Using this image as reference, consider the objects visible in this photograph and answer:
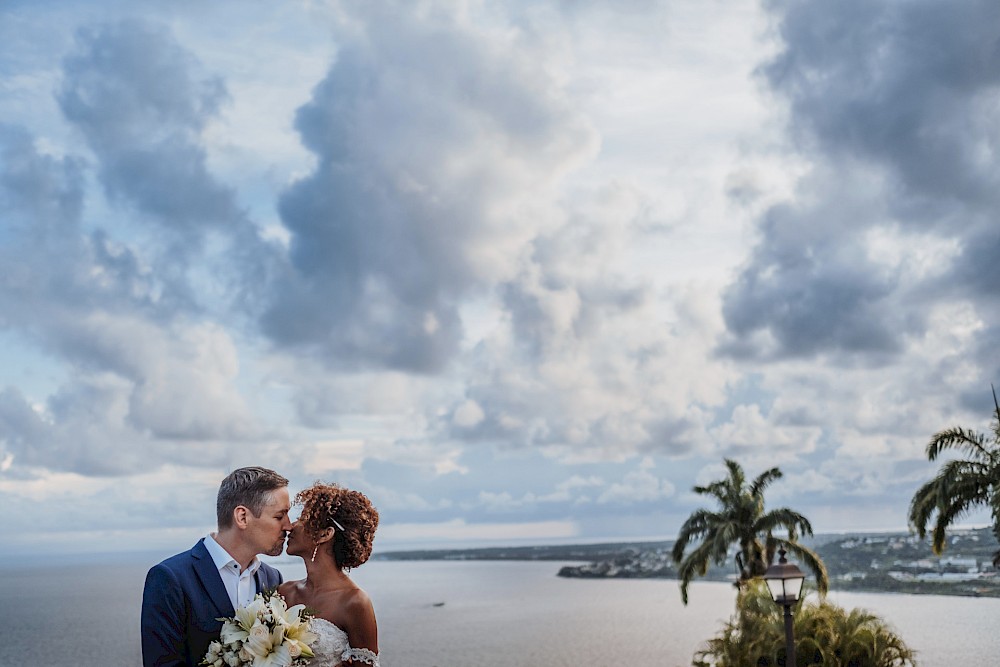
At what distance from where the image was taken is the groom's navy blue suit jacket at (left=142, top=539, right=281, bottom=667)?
4.62 m

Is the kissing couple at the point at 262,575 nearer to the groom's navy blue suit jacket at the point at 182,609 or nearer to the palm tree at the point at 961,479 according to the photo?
the groom's navy blue suit jacket at the point at 182,609

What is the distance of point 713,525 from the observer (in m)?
27.0

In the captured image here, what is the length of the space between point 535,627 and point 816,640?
246 feet

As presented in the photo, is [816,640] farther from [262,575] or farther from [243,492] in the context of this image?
[243,492]

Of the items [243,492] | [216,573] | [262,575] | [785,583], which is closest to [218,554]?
[216,573]

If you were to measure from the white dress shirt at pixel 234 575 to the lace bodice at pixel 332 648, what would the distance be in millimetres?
382

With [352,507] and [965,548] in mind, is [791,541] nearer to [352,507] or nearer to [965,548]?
[352,507]

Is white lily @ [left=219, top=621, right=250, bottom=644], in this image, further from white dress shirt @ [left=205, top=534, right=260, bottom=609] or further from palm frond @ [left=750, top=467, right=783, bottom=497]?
palm frond @ [left=750, top=467, right=783, bottom=497]

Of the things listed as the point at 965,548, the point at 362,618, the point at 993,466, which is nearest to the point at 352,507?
the point at 362,618

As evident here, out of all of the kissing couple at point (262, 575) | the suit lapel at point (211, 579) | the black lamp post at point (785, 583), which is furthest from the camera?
the black lamp post at point (785, 583)

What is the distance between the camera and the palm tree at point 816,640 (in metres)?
17.8

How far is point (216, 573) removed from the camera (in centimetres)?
491

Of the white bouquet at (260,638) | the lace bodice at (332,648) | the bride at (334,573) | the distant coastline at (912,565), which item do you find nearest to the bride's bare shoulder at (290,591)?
the bride at (334,573)

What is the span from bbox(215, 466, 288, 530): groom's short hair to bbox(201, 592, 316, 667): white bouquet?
1.49 feet
